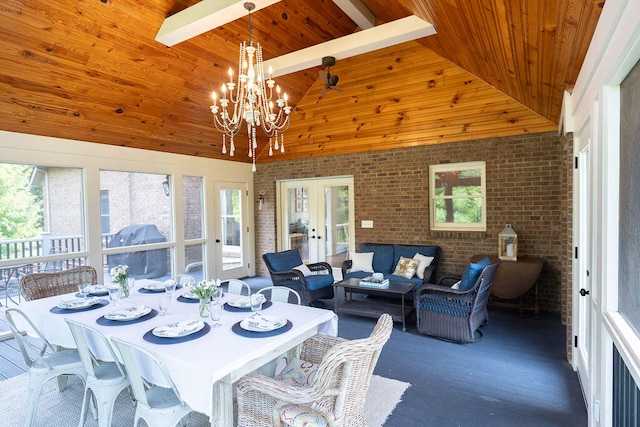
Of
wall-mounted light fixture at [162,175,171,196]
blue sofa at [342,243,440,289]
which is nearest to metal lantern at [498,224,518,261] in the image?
blue sofa at [342,243,440,289]

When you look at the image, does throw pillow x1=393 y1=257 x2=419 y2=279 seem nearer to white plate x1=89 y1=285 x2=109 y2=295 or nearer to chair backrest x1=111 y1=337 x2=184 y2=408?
→ white plate x1=89 y1=285 x2=109 y2=295

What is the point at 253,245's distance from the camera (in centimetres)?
756

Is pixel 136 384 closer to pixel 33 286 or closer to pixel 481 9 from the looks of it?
pixel 33 286

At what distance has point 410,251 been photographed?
557 centimetres

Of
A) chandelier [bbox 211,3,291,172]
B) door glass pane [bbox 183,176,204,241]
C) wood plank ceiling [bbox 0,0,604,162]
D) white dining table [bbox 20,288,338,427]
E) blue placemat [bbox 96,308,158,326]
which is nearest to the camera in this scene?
white dining table [bbox 20,288,338,427]

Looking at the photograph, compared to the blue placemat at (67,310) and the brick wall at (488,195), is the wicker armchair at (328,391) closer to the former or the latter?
the blue placemat at (67,310)

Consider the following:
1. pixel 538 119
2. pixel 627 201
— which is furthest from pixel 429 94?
pixel 627 201

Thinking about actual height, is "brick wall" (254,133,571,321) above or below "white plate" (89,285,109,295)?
above

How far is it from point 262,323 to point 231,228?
514cm

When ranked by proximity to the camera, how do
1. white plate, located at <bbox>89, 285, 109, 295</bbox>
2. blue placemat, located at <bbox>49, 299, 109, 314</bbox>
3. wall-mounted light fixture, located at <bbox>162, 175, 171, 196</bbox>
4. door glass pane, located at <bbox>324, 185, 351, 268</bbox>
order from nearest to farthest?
blue placemat, located at <bbox>49, 299, 109, 314</bbox>
white plate, located at <bbox>89, 285, 109, 295</bbox>
wall-mounted light fixture, located at <bbox>162, 175, 171, 196</bbox>
door glass pane, located at <bbox>324, 185, 351, 268</bbox>

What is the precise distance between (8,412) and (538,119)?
6.30 metres

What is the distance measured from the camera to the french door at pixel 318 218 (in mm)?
6645

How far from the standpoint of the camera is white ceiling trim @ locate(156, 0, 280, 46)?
3295 mm

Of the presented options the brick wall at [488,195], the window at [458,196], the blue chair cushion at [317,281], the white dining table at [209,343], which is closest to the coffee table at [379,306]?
the blue chair cushion at [317,281]
